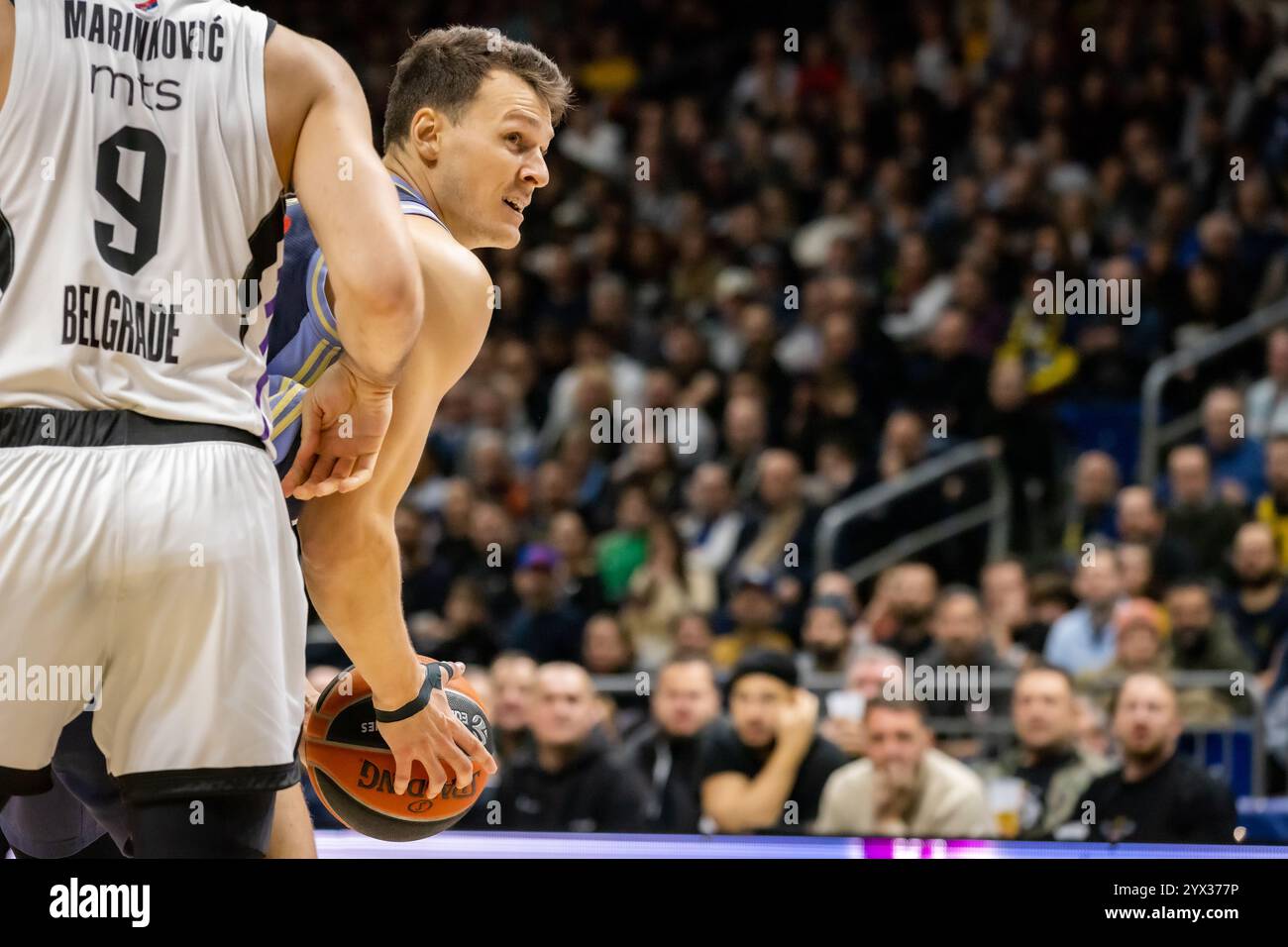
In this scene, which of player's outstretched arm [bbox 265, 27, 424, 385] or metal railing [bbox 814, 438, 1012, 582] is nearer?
player's outstretched arm [bbox 265, 27, 424, 385]

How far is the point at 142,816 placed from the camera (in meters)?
2.26

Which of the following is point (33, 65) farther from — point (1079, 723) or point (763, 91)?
point (763, 91)

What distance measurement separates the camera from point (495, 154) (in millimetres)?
3254

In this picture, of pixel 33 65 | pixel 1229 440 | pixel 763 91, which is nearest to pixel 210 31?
pixel 33 65

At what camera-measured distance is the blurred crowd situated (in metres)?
6.65

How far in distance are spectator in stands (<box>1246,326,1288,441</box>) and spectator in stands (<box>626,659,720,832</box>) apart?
3.07m

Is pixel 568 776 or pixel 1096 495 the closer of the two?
pixel 568 776

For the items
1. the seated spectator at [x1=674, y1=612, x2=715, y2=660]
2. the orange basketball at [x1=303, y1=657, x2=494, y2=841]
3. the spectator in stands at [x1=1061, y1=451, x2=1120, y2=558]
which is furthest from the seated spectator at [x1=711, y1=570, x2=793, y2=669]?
the orange basketball at [x1=303, y1=657, x2=494, y2=841]

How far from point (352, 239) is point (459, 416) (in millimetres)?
7933

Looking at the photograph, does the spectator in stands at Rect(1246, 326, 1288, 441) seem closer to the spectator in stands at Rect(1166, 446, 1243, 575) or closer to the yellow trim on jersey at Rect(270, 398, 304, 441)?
the spectator in stands at Rect(1166, 446, 1243, 575)

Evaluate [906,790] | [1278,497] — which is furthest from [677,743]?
[1278,497]

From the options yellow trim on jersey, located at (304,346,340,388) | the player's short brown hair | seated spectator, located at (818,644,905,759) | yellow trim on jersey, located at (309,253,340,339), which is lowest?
seated spectator, located at (818,644,905,759)

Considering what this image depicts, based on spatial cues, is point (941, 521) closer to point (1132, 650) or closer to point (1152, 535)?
point (1152, 535)

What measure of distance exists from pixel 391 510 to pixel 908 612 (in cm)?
504
